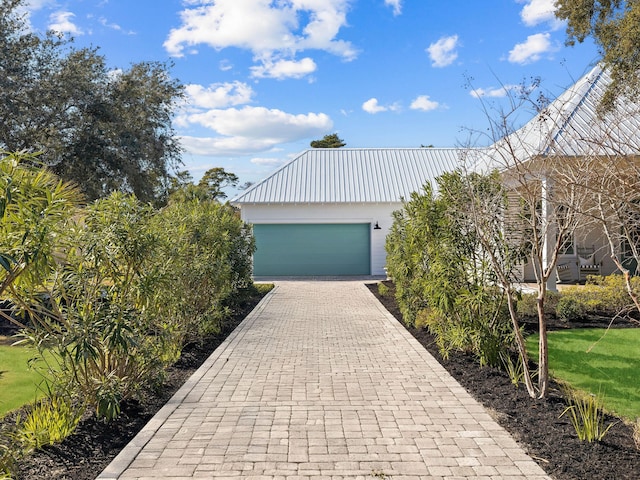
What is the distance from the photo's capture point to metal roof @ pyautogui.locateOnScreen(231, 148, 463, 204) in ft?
75.6

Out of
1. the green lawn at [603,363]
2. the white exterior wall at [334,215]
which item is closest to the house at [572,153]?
the green lawn at [603,363]

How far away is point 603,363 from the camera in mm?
7688

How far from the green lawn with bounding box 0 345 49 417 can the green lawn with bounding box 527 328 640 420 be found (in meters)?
6.43

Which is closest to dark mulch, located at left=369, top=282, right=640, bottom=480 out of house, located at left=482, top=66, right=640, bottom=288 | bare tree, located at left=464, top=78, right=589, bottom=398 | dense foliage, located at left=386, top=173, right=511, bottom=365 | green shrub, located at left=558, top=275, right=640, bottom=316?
bare tree, located at left=464, top=78, right=589, bottom=398

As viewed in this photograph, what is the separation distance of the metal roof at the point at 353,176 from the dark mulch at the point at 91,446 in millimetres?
17015

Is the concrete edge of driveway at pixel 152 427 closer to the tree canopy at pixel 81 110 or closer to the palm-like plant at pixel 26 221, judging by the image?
the palm-like plant at pixel 26 221

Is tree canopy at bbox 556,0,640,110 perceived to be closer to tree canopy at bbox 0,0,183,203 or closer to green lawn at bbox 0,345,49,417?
green lawn at bbox 0,345,49,417

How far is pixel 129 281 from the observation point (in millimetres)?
5477

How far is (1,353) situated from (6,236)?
6.28 m

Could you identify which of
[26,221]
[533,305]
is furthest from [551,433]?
[533,305]

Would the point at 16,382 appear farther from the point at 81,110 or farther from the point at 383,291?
the point at 81,110

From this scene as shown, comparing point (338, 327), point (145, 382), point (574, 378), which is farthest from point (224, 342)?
point (574, 378)

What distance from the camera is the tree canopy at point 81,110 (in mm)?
18703

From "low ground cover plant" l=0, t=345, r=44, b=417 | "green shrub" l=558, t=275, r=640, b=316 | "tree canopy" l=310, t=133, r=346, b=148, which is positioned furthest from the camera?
"tree canopy" l=310, t=133, r=346, b=148
